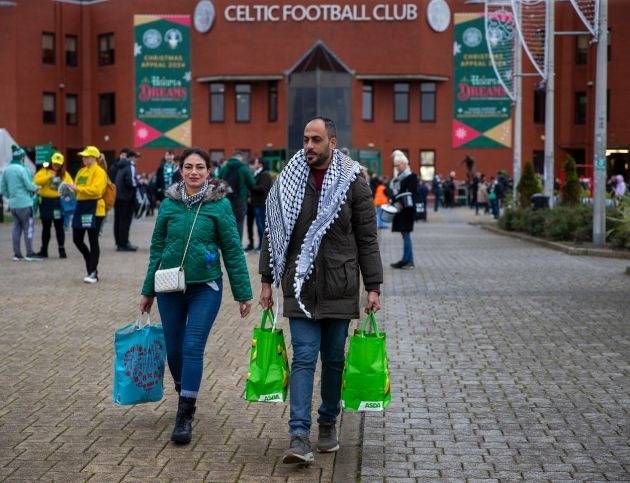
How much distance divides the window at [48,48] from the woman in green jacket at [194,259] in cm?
6066

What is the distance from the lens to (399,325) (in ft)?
39.2

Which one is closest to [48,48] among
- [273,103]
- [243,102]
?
[243,102]

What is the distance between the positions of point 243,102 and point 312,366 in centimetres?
5753

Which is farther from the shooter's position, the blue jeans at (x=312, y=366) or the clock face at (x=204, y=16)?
Result: the clock face at (x=204, y=16)

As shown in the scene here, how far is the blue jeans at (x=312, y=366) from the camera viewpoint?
6.32 m

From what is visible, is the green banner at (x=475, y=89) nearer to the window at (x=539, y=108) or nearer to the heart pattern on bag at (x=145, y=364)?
the window at (x=539, y=108)

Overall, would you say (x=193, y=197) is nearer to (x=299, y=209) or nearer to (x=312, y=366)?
(x=299, y=209)

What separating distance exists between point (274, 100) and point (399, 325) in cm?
5160

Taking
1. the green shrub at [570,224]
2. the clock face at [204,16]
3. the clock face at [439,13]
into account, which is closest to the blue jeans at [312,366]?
the green shrub at [570,224]

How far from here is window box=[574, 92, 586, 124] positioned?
209 ft

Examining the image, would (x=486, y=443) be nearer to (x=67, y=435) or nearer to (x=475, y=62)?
(x=67, y=435)

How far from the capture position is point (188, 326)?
707 cm

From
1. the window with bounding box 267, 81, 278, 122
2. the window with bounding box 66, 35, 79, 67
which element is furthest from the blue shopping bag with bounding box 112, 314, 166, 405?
the window with bounding box 66, 35, 79, 67

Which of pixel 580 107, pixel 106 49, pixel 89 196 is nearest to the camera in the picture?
pixel 89 196
